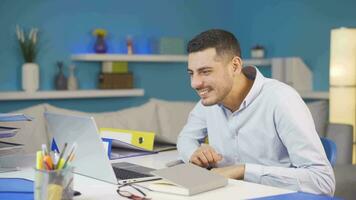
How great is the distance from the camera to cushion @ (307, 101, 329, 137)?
A: 13.6ft

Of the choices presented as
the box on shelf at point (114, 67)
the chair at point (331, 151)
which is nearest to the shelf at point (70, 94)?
the box on shelf at point (114, 67)

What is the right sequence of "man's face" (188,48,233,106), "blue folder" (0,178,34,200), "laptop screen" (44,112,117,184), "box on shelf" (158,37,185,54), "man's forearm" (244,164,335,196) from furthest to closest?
"box on shelf" (158,37,185,54) → "man's face" (188,48,233,106) → "man's forearm" (244,164,335,196) → "laptop screen" (44,112,117,184) → "blue folder" (0,178,34,200)

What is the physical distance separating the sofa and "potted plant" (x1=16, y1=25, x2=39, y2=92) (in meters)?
0.47

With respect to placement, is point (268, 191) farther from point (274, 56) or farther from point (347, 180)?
point (274, 56)

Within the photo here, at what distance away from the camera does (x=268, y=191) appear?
1.52m

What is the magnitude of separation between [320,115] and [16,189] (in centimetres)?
311

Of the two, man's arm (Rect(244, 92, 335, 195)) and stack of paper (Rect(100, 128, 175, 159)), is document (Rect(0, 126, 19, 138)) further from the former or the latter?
man's arm (Rect(244, 92, 335, 195))

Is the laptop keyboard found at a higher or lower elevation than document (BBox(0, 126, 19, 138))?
lower

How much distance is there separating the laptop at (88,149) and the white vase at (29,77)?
7.33 ft

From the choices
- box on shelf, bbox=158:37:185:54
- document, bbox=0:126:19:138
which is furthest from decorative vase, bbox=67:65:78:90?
document, bbox=0:126:19:138

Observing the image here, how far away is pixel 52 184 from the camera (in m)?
1.27

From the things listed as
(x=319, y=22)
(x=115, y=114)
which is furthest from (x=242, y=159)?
(x=319, y=22)

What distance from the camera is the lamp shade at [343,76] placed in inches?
156

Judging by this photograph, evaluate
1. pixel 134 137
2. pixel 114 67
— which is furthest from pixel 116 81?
pixel 134 137
